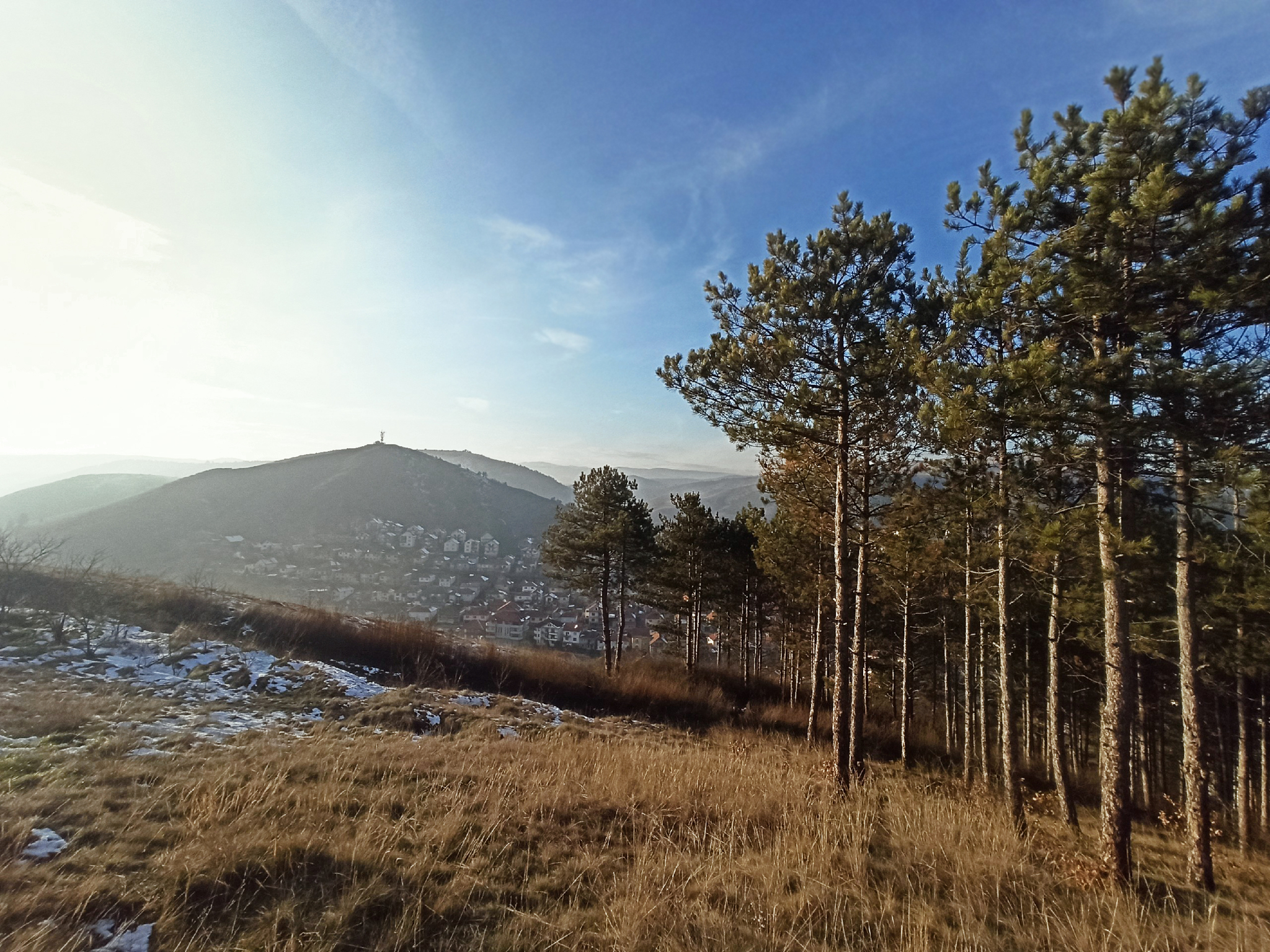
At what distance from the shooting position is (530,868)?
171 inches

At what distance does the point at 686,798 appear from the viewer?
608cm

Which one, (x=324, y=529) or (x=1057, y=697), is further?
(x=324, y=529)

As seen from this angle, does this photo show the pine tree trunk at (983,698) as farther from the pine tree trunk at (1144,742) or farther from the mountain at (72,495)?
the mountain at (72,495)

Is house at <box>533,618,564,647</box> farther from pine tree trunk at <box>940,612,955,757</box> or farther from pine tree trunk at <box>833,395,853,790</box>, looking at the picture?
pine tree trunk at <box>833,395,853,790</box>

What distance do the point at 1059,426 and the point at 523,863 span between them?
23.4 feet

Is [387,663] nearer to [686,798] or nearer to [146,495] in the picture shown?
[686,798]

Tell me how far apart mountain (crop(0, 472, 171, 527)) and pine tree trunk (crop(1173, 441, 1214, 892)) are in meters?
108

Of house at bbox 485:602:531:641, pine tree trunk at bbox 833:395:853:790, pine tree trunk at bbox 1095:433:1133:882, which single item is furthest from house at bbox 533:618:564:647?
pine tree trunk at bbox 1095:433:1133:882

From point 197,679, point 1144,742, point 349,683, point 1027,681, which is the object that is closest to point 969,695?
point 1027,681

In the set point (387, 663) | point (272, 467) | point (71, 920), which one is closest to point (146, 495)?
point (272, 467)

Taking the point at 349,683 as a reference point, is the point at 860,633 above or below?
above

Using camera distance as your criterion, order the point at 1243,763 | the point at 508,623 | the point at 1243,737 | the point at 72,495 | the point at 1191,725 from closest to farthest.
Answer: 1. the point at 1191,725
2. the point at 1243,763
3. the point at 1243,737
4. the point at 508,623
5. the point at 72,495

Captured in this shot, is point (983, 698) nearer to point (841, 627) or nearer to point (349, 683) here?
point (841, 627)

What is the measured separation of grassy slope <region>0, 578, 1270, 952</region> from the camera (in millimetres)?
3344
